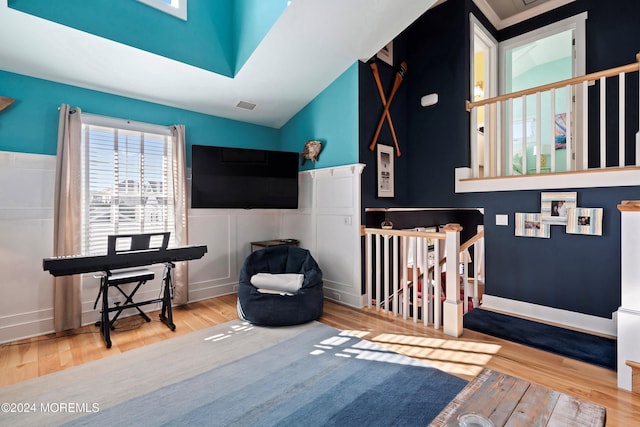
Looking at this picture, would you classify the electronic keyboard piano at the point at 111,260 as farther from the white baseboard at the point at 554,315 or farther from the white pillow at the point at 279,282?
the white baseboard at the point at 554,315

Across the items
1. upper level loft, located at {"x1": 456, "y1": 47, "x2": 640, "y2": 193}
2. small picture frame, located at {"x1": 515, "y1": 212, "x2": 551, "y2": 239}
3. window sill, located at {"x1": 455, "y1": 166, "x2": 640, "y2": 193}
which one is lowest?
small picture frame, located at {"x1": 515, "y1": 212, "x2": 551, "y2": 239}

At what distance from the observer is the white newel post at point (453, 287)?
279 centimetres

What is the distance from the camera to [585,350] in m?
2.51

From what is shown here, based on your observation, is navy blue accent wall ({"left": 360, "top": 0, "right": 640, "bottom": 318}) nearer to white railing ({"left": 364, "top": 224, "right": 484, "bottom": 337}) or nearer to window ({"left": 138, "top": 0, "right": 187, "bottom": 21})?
white railing ({"left": 364, "top": 224, "right": 484, "bottom": 337})

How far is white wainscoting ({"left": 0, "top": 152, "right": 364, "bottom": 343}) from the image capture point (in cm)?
278

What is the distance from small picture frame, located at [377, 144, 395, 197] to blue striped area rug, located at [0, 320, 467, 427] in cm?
190

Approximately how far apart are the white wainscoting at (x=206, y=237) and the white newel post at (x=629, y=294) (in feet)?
7.17

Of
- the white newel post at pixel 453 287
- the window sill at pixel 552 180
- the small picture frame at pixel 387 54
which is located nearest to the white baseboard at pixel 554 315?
the white newel post at pixel 453 287

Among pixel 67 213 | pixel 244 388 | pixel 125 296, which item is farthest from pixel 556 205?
pixel 67 213

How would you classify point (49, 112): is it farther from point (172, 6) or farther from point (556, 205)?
point (556, 205)

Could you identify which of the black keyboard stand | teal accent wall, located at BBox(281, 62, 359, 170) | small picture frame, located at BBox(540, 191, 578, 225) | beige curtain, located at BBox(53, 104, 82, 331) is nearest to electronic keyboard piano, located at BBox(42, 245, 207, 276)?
the black keyboard stand

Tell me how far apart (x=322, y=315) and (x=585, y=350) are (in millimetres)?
2347

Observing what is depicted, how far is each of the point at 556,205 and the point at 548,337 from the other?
131 cm

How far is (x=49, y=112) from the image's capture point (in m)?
2.92
